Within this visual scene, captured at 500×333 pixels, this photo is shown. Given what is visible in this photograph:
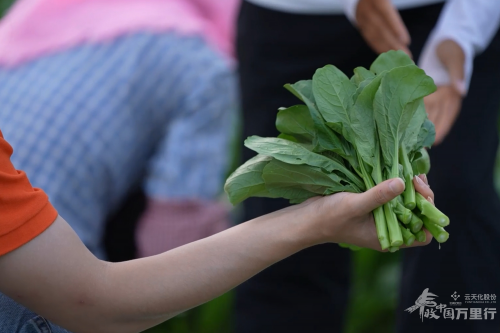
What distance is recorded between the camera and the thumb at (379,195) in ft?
2.80

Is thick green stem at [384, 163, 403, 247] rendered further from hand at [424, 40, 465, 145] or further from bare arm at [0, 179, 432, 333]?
hand at [424, 40, 465, 145]

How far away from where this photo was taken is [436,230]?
89 cm

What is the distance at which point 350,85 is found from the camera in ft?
3.22

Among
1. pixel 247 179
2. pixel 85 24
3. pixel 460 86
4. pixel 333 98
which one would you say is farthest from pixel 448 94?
pixel 85 24

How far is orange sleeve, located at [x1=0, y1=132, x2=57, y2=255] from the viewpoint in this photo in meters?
0.88

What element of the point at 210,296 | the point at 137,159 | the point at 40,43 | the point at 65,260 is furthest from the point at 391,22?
the point at 40,43

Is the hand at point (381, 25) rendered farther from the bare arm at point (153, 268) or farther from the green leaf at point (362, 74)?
the bare arm at point (153, 268)

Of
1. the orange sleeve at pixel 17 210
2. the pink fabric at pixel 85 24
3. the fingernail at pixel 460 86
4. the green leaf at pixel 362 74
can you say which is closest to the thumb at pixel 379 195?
the green leaf at pixel 362 74

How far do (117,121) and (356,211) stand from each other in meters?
1.17

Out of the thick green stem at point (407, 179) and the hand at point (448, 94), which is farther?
the hand at point (448, 94)

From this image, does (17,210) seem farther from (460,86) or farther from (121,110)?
(121,110)

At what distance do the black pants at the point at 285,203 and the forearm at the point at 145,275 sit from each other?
0.59 m

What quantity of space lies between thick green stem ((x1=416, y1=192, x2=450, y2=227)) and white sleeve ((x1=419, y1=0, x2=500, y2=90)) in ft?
1.61

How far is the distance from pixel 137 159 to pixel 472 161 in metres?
1.01
